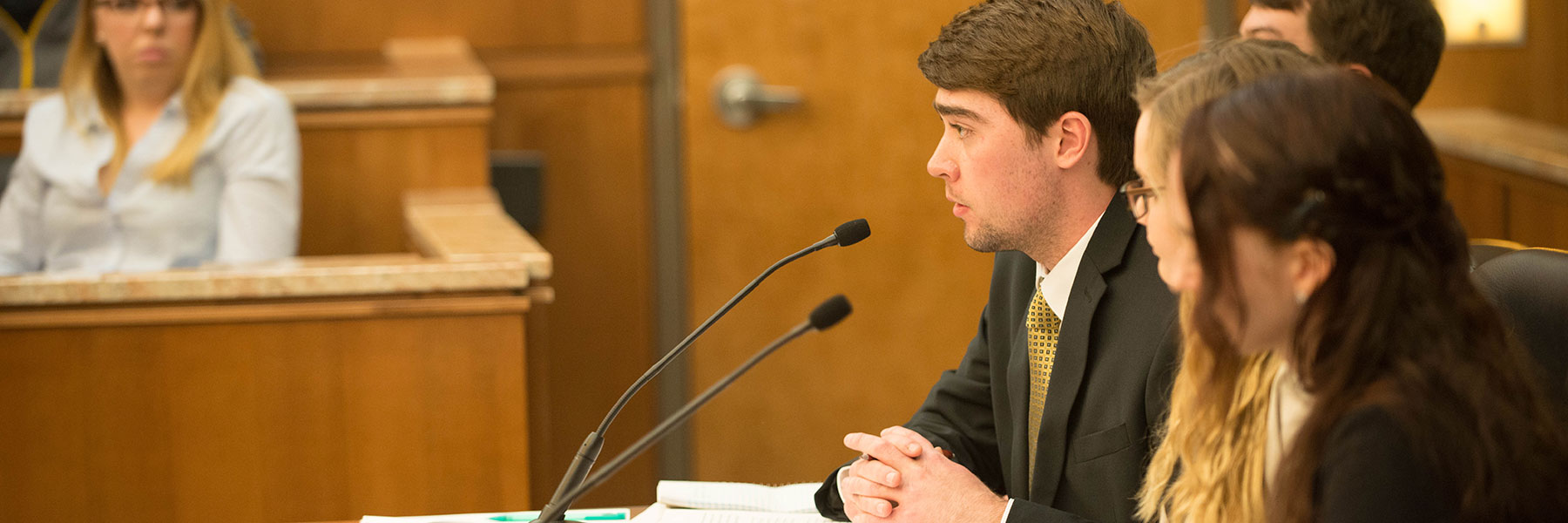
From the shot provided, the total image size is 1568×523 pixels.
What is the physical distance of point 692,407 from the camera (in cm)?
111

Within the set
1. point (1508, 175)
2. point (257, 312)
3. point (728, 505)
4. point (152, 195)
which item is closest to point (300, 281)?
point (257, 312)

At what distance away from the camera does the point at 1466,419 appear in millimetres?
939

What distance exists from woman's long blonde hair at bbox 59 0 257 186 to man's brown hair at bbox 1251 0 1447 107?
1960 mm

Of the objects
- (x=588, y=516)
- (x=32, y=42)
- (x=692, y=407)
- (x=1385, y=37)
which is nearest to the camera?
(x=692, y=407)

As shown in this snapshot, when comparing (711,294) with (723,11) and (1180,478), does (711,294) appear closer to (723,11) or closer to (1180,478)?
(723,11)

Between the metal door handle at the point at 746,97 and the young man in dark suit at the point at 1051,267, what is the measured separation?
5.67ft

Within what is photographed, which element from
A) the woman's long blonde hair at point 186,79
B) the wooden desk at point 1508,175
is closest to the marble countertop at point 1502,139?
the wooden desk at point 1508,175

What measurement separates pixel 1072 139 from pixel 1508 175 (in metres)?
1.87

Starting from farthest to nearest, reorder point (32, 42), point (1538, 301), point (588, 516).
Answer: point (32, 42) < point (588, 516) < point (1538, 301)

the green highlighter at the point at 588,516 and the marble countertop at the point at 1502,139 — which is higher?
the marble countertop at the point at 1502,139

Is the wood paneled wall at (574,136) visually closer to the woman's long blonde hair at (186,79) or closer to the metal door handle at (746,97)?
the metal door handle at (746,97)

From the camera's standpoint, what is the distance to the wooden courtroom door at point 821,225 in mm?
3268

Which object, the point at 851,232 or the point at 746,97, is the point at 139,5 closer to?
the point at 746,97

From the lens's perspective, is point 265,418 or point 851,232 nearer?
point 851,232
